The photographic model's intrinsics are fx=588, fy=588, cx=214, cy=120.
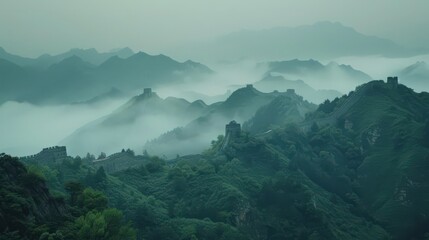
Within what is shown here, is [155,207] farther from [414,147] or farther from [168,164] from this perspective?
[414,147]

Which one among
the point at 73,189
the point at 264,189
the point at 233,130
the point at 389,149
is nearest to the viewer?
the point at 73,189

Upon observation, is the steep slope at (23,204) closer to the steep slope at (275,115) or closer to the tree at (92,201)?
the tree at (92,201)

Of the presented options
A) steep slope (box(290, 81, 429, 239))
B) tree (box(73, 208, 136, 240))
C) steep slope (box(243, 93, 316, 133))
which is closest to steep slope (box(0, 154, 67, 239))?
tree (box(73, 208, 136, 240))

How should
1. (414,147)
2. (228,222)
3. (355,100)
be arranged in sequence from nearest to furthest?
1. (228,222)
2. (414,147)
3. (355,100)

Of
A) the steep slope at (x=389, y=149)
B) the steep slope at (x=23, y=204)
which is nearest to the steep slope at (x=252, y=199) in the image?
the steep slope at (x=389, y=149)

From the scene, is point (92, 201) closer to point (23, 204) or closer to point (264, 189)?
point (23, 204)

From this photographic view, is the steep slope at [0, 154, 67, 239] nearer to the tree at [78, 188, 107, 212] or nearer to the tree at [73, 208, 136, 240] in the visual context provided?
the tree at [73, 208, 136, 240]

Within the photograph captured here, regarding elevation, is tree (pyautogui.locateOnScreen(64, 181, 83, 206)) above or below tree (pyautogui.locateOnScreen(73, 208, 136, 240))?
above

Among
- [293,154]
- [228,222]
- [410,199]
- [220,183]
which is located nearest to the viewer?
[228,222]

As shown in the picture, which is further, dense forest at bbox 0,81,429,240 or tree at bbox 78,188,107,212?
tree at bbox 78,188,107,212

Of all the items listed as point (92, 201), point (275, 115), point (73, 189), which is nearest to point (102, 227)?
point (92, 201)

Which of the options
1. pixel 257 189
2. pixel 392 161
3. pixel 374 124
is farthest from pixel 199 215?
pixel 374 124
